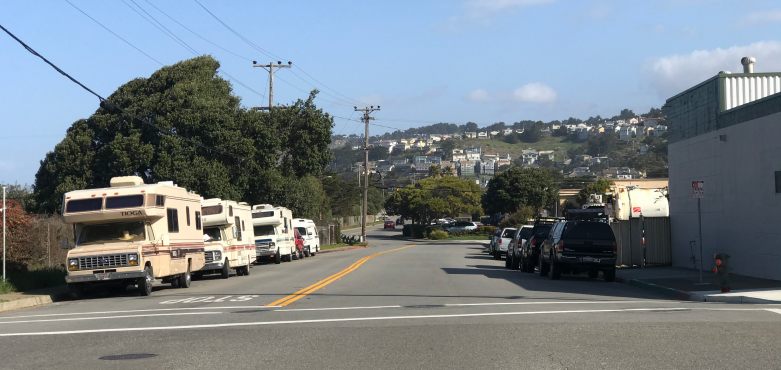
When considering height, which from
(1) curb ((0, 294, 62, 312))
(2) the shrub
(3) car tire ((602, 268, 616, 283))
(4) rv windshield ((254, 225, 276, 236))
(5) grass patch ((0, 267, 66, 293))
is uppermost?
(4) rv windshield ((254, 225, 276, 236))

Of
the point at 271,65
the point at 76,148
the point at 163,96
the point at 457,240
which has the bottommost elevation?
the point at 457,240

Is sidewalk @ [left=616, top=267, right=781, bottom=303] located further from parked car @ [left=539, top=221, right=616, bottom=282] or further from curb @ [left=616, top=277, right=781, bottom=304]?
parked car @ [left=539, top=221, right=616, bottom=282]

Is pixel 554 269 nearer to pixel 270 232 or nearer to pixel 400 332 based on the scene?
pixel 400 332

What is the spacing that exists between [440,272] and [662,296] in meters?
10.2

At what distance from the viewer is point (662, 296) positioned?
17781 millimetres

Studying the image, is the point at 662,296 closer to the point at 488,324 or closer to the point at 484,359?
the point at 488,324

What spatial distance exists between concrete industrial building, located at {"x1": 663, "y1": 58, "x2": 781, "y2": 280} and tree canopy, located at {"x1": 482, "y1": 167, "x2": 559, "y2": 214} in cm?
5445

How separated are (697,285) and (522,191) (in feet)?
208

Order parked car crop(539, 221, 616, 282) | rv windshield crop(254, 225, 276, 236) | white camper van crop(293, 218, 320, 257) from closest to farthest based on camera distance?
parked car crop(539, 221, 616, 282), rv windshield crop(254, 225, 276, 236), white camper van crop(293, 218, 320, 257)

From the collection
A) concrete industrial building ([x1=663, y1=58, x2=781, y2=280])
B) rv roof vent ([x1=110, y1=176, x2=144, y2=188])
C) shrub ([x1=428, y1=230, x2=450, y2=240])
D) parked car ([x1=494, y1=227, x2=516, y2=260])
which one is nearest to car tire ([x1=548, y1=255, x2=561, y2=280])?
concrete industrial building ([x1=663, y1=58, x2=781, y2=280])

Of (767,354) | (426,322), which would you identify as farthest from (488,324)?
(767,354)

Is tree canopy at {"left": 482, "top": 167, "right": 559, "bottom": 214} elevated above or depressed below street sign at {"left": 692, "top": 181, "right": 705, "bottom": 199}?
above

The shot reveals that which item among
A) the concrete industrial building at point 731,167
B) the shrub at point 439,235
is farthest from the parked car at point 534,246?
the shrub at point 439,235

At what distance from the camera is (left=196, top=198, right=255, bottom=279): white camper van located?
85.8ft
